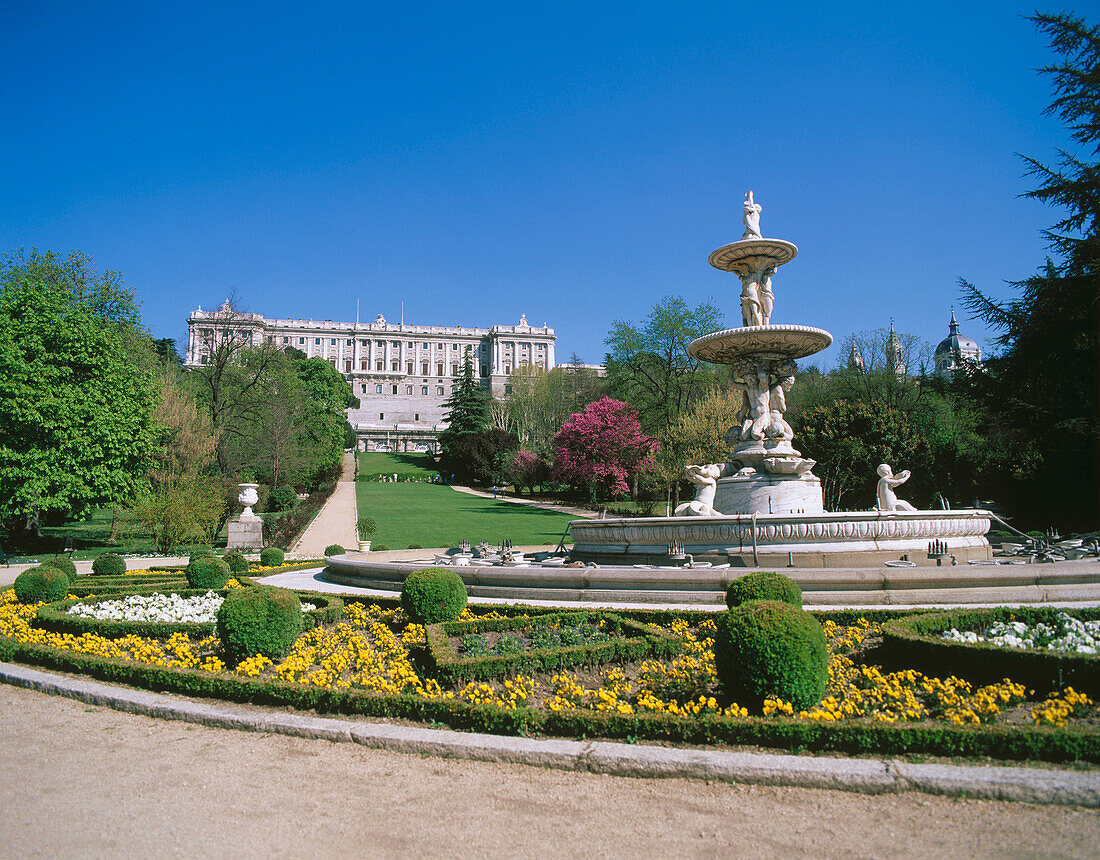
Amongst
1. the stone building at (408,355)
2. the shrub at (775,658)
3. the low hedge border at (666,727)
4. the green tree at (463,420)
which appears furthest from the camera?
the stone building at (408,355)

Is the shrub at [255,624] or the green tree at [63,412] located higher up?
the green tree at [63,412]

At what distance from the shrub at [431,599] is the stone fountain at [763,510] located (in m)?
4.02

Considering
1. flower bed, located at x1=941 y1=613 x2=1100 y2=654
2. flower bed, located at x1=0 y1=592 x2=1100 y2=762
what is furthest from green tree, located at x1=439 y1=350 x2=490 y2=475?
flower bed, located at x1=941 y1=613 x2=1100 y2=654

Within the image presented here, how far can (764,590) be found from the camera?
6.13m

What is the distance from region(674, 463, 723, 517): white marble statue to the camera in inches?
441

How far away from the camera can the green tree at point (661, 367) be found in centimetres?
3981

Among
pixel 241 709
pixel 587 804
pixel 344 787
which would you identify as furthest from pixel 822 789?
pixel 241 709

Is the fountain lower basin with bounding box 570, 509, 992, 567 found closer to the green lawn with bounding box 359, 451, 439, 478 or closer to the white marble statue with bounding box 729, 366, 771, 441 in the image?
the white marble statue with bounding box 729, 366, 771, 441

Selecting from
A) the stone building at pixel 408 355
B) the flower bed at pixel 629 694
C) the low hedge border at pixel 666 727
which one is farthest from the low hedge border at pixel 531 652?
the stone building at pixel 408 355

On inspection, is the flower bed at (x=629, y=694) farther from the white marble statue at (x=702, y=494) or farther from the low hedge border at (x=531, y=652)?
the white marble statue at (x=702, y=494)

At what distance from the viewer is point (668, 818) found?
3422mm

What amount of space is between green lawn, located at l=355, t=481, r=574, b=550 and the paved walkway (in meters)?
0.82

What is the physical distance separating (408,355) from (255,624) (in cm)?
11013

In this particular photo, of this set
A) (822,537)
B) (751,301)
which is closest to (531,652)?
(822,537)
